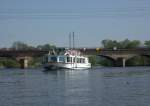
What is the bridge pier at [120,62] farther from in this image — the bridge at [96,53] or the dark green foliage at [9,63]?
the dark green foliage at [9,63]

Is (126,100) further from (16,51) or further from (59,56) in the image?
(16,51)

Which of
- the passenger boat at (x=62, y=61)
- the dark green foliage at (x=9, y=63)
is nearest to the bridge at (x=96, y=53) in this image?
the dark green foliage at (x=9, y=63)

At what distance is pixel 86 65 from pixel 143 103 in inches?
3141

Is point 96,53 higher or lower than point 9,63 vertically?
higher

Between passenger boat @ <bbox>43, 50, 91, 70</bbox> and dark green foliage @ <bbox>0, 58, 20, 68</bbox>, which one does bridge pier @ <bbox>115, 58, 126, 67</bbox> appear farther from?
passenger boat @ <bbox>43, 50, 91, 70</bbox>

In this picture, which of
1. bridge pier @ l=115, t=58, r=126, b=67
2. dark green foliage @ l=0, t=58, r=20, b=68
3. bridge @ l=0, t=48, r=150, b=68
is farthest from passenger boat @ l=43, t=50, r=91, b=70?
dark green foliage @ l=0, t=58, r=20, b=68

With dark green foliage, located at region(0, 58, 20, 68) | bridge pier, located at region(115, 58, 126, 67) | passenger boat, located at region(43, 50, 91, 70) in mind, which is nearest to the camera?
passenger boat, located at region(43, 50, 91, 70)

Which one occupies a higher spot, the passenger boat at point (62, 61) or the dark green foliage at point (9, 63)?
the passenger boat at point (62, 61)

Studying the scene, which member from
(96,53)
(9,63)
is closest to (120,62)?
(96,53)

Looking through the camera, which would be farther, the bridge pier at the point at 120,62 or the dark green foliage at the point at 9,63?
the dark green foliage at the point at 9,63

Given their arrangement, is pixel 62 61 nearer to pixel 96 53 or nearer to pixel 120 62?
pixel 96 53

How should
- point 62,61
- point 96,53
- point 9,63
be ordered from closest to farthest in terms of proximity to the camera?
point 62,61, point 96,53, point 9,63

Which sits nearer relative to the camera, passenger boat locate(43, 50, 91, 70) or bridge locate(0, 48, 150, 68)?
passenger boat locate(43, 50, 91, 70)

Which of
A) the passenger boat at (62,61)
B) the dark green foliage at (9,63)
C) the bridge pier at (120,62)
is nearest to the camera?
the passenger boat at (62,61)
